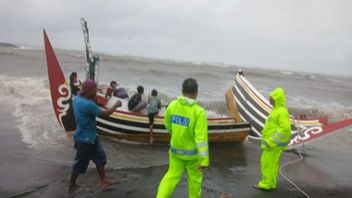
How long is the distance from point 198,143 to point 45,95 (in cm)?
1448

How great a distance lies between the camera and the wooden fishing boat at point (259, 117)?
767cm

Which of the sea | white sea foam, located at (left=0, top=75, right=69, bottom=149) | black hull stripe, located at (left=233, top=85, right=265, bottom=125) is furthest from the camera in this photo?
black hull stripe, located at (left=233, top=85, right=265, bottom=125)

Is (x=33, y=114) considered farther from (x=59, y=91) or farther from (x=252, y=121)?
(x=252, y=121)

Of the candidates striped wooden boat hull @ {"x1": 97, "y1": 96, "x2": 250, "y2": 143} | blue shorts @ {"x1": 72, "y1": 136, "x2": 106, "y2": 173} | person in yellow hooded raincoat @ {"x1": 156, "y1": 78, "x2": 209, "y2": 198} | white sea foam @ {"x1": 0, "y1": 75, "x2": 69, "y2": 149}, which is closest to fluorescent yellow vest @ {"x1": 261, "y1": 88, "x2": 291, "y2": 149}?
person in yellow hooded raincoat @ {"x1": 156, "y1": 78, "x2": 209, "y2": 198}

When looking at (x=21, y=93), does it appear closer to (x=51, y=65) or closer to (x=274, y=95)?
(x=51, y=65)

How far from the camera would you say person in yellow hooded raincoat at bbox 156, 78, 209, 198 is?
3.57 metres

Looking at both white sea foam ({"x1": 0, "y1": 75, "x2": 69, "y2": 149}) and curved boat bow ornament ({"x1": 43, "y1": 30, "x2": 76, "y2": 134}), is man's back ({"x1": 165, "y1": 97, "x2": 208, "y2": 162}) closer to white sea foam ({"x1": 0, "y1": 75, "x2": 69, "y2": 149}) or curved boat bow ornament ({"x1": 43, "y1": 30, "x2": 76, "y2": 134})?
curved boat bow ornament ({"x1": 43, "y1": 30, "x2": 76, "y2": 134})

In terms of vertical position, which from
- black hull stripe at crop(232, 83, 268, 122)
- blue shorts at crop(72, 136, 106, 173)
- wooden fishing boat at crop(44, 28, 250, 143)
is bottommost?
wooden fishing boat at crop(44, 28, 250, 143)

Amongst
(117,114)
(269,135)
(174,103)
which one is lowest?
(117,114)

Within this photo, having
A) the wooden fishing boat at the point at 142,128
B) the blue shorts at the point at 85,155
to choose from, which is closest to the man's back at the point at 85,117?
the blue shorts at the point at 85,155

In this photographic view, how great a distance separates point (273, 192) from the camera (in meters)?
5.50

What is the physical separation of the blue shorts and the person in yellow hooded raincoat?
5.05 ft

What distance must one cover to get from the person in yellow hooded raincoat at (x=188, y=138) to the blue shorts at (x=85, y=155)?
1.54m

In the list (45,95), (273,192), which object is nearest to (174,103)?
(273,192)
